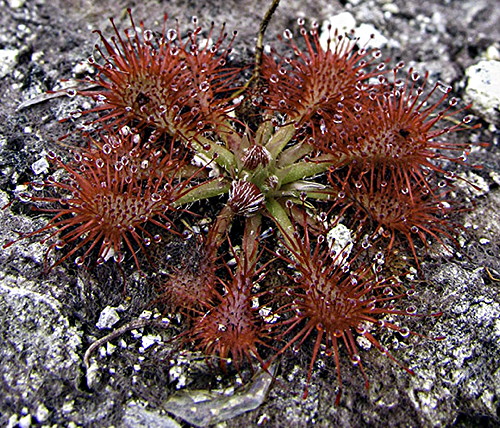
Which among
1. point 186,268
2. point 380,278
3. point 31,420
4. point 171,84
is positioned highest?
point 171,84

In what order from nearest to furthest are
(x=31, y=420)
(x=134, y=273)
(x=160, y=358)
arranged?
1. (x=31, y=420)
2. (x=160, y=358)
3. (x=134, y=273)

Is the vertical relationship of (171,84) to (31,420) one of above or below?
above

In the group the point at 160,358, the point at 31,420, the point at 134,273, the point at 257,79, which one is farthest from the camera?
the point at 257,79

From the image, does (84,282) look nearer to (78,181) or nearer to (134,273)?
(134,273)

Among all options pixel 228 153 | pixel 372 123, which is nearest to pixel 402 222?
pixel 372 123

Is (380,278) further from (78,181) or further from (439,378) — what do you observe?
(78,181)

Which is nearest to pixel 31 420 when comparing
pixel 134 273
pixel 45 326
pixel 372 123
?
pixel 45 326

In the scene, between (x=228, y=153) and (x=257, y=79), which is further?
(x=257, y=79)
